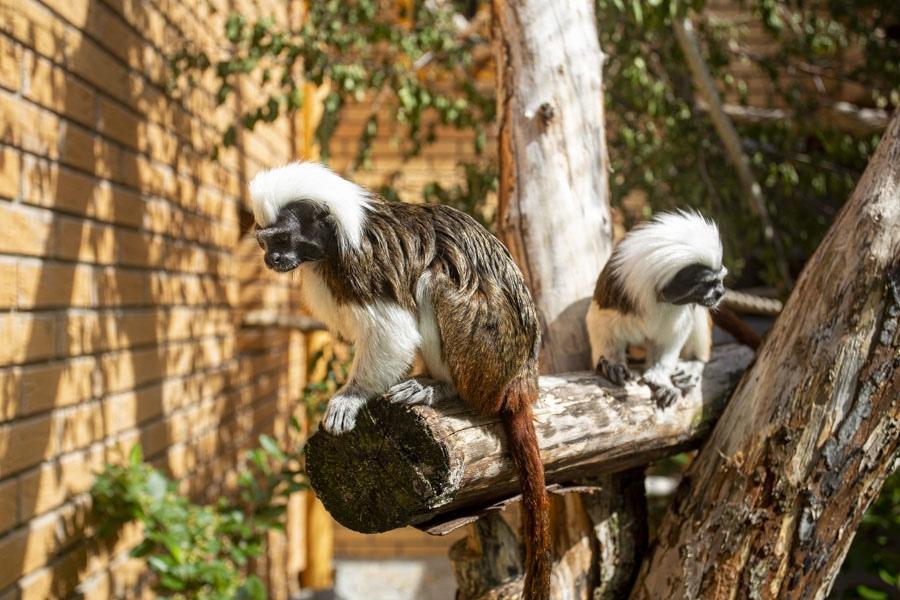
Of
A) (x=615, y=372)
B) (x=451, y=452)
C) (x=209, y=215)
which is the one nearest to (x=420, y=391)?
(x=451, y=452)

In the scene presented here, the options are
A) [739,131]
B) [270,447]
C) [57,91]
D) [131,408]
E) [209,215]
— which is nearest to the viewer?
[57,91]

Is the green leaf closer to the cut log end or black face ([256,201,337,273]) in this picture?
the cut log end

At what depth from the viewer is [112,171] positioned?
277 centimetres

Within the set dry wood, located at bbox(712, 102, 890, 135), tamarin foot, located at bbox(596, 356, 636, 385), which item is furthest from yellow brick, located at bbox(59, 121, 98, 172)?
dry wood, located at bbox(712, 102, 890, 135)

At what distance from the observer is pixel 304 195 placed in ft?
5.59

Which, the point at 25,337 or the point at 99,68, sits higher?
the point at 99,68

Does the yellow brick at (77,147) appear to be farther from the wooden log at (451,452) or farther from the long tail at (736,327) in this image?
the long tail at (736,327)

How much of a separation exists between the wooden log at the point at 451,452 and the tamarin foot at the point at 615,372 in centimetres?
4

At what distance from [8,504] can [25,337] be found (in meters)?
0.45

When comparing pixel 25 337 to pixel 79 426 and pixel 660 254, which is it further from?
pixel 660 254

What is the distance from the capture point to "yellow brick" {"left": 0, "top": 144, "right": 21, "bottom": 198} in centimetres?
208

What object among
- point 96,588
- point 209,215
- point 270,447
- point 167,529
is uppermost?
point 209,215

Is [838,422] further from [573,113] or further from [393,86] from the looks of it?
[393,86]

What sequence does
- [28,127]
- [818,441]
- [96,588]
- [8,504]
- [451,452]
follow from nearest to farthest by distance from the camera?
[451,452]
[818,441]
[8,504]
[28,127]
[96,588]
